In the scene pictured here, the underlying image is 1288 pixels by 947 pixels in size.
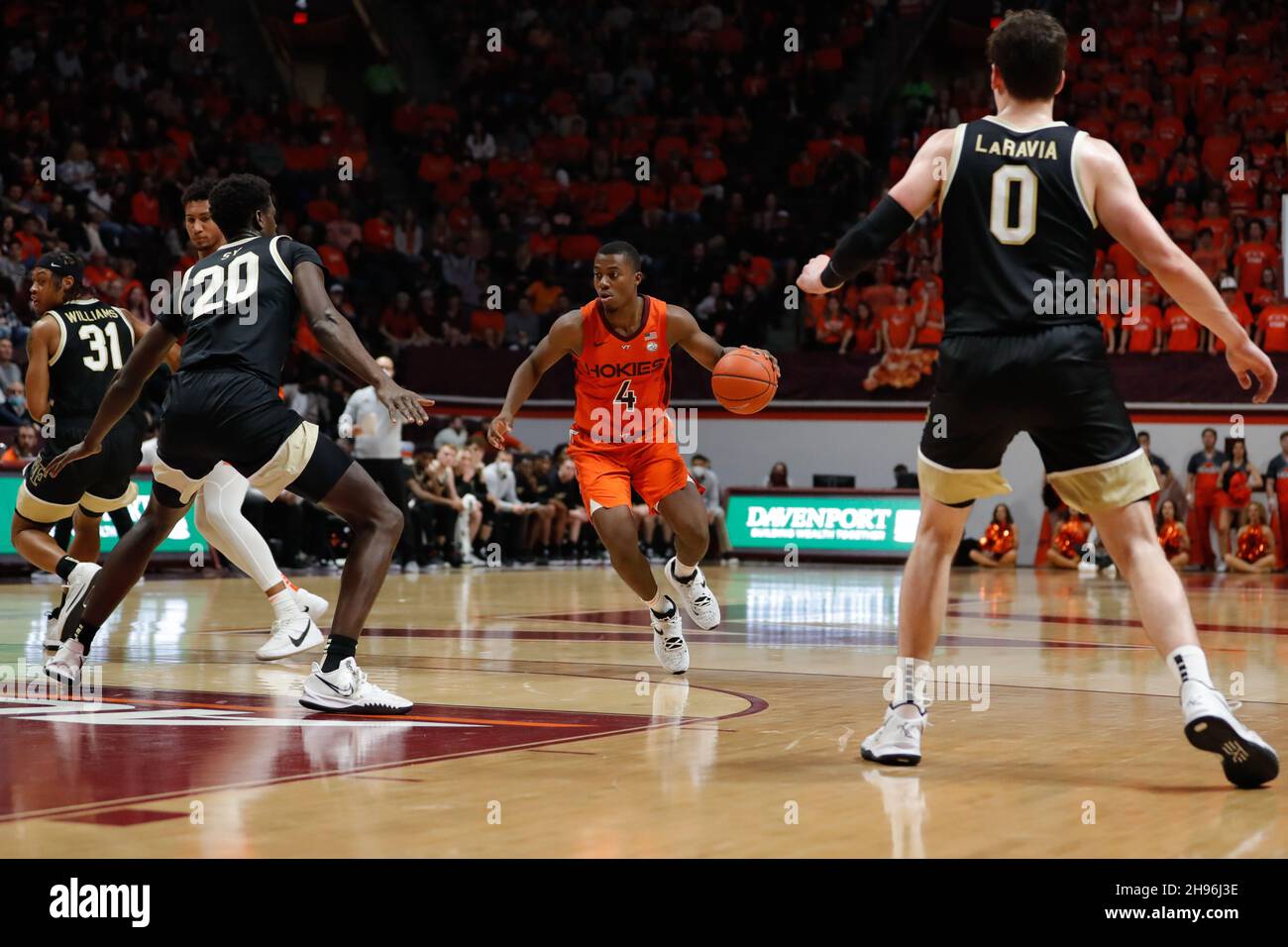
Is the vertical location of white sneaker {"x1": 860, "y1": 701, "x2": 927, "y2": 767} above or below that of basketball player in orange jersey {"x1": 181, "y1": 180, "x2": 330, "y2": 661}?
below

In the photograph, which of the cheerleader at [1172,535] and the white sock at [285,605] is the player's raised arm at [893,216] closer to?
the white sock at [285,605]

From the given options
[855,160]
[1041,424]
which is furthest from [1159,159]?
[1041,424]

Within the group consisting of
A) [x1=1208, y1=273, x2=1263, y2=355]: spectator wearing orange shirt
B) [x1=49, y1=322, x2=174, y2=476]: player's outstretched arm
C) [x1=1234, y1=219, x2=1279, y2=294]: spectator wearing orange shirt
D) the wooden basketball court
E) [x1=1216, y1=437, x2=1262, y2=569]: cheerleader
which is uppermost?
[x1=1234, y1=219, x2=1279, y2=294]: spectator wearing orange shirt

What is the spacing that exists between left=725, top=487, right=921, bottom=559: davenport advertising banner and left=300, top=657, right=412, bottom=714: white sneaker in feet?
50.0

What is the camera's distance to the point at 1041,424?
4773 millimetres

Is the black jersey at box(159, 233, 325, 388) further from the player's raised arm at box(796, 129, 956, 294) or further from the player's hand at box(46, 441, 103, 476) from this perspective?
the player's raised arm at box(796, 129, 956, 294)

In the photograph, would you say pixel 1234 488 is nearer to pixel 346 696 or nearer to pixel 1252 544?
pixel 1252 544

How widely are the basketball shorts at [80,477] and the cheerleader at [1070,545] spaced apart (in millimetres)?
14159

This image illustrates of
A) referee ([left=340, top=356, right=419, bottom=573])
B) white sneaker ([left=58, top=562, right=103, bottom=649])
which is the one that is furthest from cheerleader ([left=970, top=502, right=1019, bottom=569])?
white sneaker ([left=58, top=562, right=103, bottom=649])

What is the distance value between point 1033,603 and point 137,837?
10412mm

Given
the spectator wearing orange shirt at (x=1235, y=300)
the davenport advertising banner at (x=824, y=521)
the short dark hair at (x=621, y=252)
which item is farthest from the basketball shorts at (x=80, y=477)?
the spectator wearing orange shirt at (x=1235, y=300)

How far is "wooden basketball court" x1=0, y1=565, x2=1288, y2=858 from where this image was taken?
148 inches
